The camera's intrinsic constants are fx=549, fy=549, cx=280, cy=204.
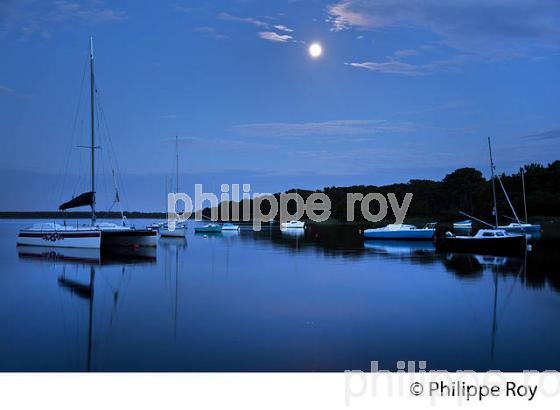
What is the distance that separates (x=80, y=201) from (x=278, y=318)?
861 inches

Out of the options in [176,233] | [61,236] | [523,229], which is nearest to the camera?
[61,236]

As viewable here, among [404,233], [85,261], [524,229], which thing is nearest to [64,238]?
[85,261]

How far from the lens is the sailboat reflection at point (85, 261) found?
15414mm

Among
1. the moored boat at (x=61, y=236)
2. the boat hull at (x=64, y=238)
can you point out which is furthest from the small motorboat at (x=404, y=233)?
the boat hull at (x=64, y=238)

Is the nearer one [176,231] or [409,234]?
[409,234]

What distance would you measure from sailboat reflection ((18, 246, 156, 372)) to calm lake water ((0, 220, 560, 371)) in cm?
12

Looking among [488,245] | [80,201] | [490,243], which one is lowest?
[488,245]

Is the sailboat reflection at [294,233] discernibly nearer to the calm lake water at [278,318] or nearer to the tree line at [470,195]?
the tree line at [470,195]

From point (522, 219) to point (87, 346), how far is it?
67.4 m

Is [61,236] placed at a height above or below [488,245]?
above

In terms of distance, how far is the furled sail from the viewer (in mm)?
29609

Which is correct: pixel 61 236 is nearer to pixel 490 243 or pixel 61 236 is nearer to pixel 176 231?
pixel 176 231

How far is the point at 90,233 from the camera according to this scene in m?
28.5
